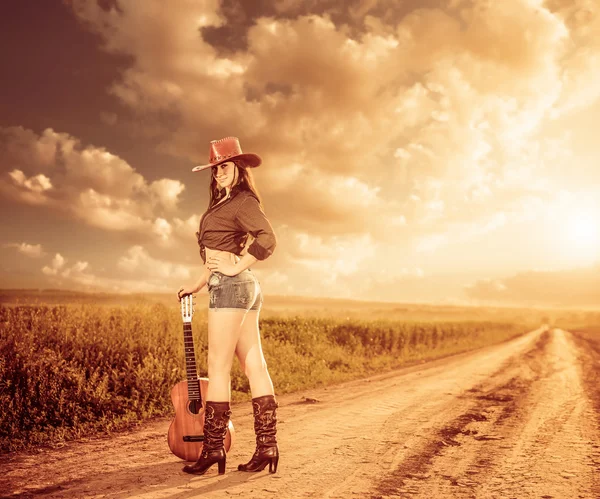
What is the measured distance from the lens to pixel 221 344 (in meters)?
3.67

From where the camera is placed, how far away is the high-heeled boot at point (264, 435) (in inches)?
150

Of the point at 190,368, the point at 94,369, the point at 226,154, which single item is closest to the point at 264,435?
the point at 190,368

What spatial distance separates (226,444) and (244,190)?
2232 millimetres

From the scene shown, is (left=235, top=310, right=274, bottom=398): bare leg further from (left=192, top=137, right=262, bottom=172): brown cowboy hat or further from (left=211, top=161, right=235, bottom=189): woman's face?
(left=192, top=137, right=262, bottom=172): brown cowboy hat

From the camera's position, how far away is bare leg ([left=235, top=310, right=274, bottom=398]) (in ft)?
12.6

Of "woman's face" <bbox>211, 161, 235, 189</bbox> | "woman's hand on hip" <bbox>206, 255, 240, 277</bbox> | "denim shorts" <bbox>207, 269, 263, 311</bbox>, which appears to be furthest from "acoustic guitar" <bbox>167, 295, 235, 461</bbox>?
"woman's face" <bbox>211, 161, 235, 189</bbox>

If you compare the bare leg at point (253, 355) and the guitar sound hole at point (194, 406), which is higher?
the bare leg at point (253, 355)

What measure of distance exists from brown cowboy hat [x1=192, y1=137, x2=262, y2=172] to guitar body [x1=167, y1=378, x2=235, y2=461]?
6.44 ft

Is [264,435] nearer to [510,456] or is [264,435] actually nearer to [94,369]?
[510,456]

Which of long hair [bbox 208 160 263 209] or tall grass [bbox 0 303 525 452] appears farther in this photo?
tall grass [bbox 0 303 525 452]

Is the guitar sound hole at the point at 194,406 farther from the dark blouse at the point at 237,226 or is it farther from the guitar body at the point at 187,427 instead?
the dark blouse at the point at 237,226

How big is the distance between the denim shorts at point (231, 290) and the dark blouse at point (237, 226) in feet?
0.77

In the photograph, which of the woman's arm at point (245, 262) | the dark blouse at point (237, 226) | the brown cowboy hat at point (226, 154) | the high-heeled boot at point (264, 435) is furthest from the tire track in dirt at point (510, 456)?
the brown cowboy hat at point (226, 154)

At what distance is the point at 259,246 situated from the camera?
11.6ft
